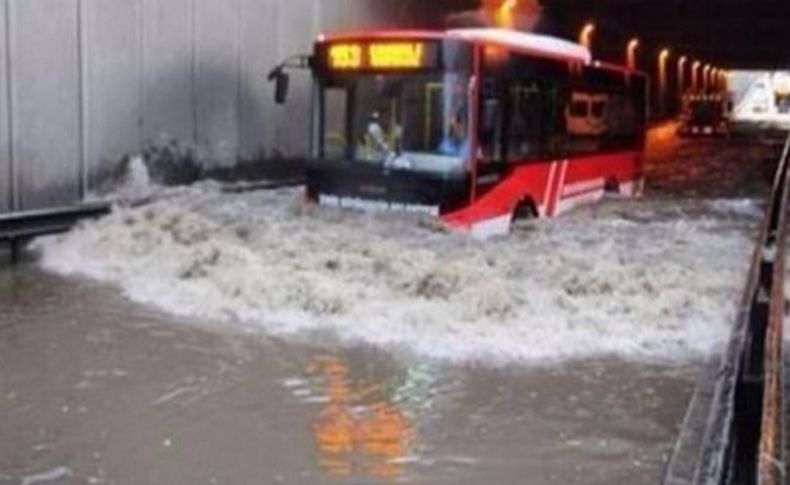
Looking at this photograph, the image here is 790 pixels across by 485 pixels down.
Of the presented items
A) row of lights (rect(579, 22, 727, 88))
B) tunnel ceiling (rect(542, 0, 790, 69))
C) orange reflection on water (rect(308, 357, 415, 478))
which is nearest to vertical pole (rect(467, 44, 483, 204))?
orange reflection on water (rect(308, 357, 415, 478))

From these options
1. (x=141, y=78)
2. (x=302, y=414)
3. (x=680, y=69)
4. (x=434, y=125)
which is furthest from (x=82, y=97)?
(x=680, y=69)

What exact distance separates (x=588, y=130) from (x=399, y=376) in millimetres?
14147

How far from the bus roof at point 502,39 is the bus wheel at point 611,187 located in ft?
8.62

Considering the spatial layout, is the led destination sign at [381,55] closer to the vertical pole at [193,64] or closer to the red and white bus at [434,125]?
the red and white bus at [434,125]

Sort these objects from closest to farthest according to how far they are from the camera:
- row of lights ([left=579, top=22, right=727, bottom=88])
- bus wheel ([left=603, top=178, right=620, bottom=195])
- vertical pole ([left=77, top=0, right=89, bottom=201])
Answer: vertical pole ([left=77, top=0, right=89, bottom=201]) < bus wheel ([left=603, top=178, right=620, bottom=195]) < row of lights ([left=579, top=22, right=727, bottom=88])

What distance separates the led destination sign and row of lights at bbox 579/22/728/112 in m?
21.9

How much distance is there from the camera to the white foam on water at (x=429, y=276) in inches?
429

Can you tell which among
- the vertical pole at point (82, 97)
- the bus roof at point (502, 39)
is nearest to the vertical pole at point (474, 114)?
the bus roof at point (502, 39)

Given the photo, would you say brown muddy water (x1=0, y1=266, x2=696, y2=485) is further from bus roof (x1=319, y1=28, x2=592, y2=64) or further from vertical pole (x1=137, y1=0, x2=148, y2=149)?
vertical pole (x1=137, y1=0, x2=148, y2=149)

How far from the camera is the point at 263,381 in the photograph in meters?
9.36

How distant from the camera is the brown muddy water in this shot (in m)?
7.20

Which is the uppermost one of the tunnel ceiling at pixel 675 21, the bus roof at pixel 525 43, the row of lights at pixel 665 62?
the tunnel ceiling at pixel 675 21

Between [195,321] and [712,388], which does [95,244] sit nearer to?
[195,321]

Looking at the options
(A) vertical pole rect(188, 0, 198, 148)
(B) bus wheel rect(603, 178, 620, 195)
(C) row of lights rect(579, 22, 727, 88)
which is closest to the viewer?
(A) vertical pole rect(188, 0, 198, 148)
